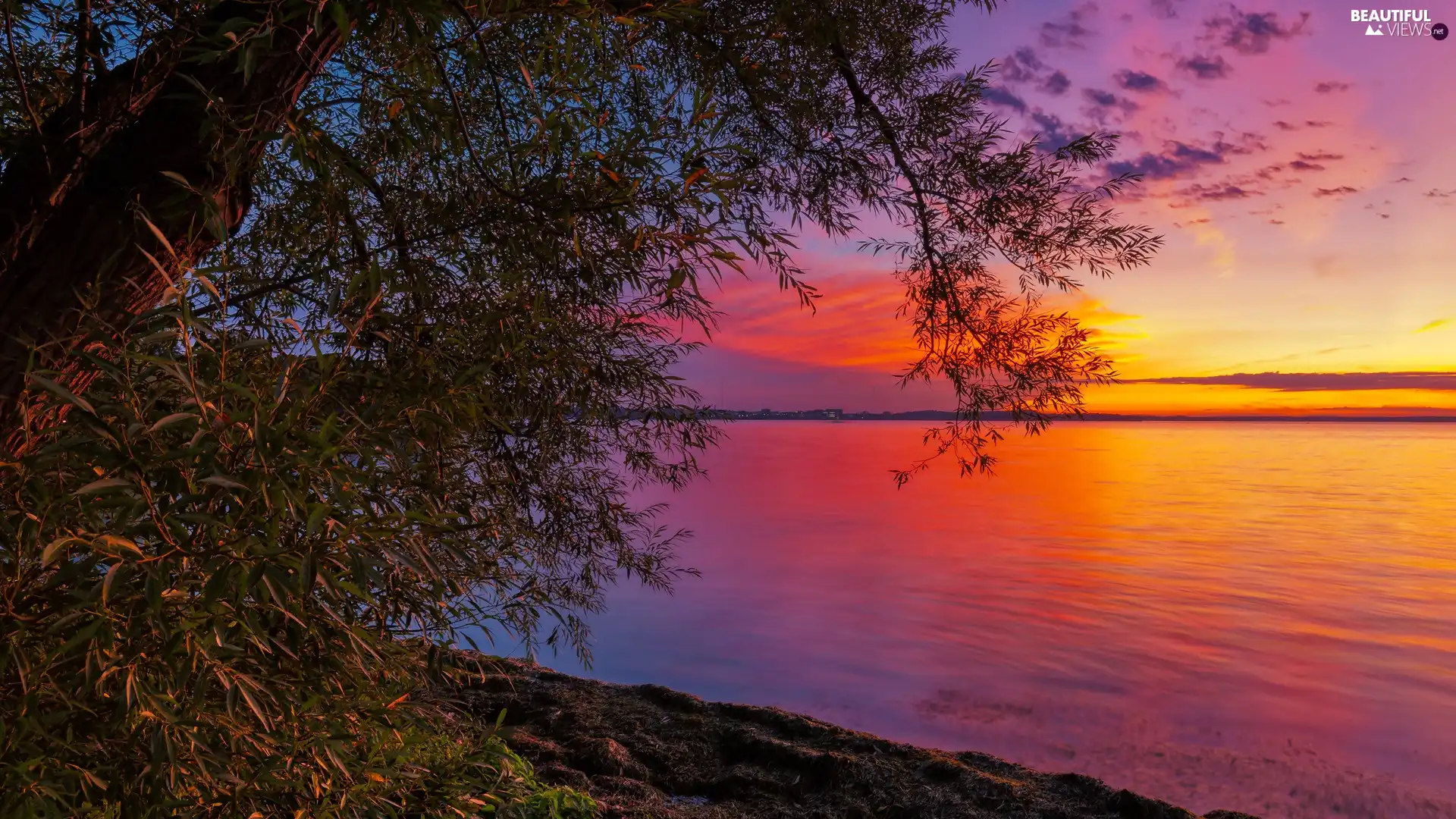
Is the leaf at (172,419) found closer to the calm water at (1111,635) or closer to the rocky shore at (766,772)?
→ the rocky shore at (766,772)

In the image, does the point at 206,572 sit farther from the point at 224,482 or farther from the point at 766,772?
the point at 766,772

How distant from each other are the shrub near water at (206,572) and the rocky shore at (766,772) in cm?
310

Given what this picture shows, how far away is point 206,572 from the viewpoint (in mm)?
1636

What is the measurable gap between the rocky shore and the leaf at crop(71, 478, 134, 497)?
382 centimetres

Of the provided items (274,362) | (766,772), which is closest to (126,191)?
(274,362)

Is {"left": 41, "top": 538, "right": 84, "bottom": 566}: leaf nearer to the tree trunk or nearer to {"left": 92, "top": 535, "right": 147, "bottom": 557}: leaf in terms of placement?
{"left": 92, "top": 535, "right": 147, "bottom": 557}: leaf

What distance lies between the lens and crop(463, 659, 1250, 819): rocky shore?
17.8 feet

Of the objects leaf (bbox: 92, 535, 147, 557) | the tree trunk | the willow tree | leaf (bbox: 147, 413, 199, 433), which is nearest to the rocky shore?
the willow tree

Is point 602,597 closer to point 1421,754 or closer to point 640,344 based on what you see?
point 640,344

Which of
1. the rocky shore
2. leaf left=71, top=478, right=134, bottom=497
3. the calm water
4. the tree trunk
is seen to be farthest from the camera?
the calm water

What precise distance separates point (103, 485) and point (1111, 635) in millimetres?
14376

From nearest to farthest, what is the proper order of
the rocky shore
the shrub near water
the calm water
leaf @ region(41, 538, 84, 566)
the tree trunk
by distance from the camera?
leaf @ region(41, 538, 84, 566) < the shrub near water < the tree trunk < the rocky shore < the calm water

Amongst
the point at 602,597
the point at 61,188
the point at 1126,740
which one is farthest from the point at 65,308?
the point at 1126,740

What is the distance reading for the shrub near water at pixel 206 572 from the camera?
1507 mm
